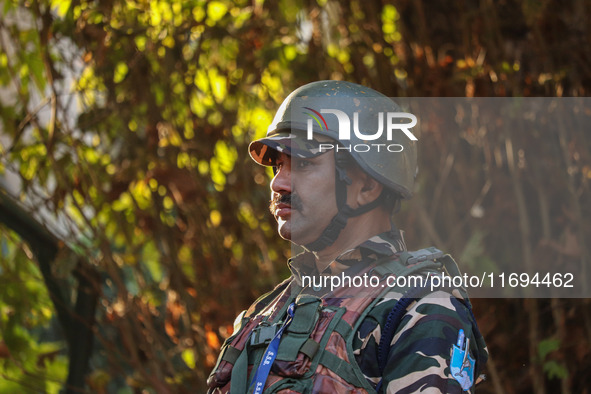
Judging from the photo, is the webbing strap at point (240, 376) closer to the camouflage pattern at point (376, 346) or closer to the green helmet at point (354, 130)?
the camouflage pattern at point (376, 346)

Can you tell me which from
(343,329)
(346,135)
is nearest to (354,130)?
(346,135)

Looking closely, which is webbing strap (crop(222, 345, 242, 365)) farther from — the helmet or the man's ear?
the man's ear

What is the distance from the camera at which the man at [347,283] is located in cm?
160

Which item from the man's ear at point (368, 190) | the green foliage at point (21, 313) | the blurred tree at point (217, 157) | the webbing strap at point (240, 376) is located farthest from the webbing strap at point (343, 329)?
the green foliage at point (21, 313)

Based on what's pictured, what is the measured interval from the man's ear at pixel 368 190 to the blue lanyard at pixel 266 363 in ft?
1.17

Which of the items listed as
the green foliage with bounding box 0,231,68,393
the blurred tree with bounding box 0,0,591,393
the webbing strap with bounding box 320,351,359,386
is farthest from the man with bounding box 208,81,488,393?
the green foliage with bounding box 0,231,68,393

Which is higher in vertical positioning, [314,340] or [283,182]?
[283,182]

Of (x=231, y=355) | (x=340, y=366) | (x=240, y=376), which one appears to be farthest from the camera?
(x=231, y=355)

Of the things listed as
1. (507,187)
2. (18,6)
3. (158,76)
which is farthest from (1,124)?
(507,187)

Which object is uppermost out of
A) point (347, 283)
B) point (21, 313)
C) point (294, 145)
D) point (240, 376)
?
point (294, 145)

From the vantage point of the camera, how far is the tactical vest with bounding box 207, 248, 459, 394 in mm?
1621

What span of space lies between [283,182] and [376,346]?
472mm

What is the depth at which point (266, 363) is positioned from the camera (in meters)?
1.69

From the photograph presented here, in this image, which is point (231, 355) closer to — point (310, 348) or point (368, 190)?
point (310, 348)
